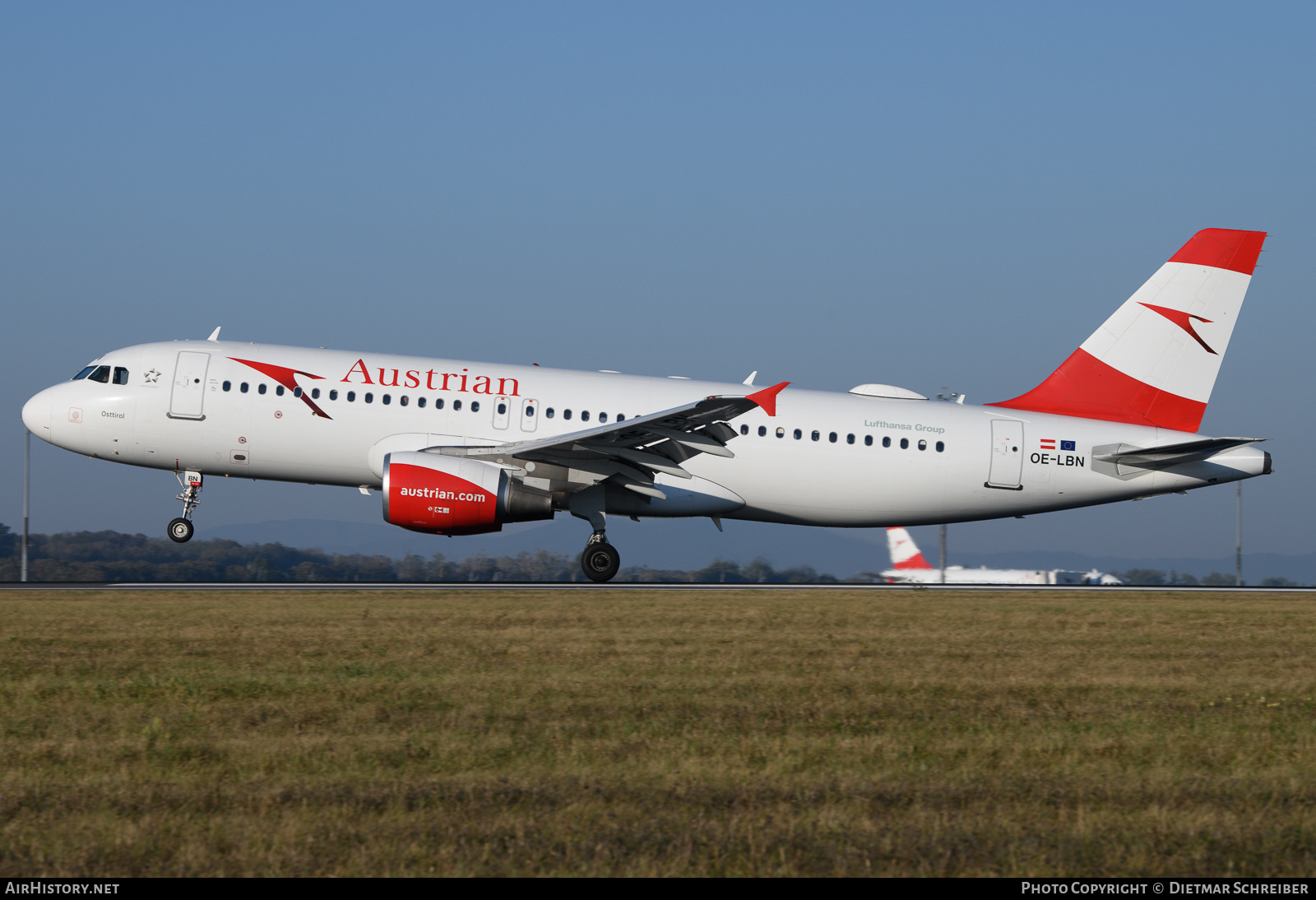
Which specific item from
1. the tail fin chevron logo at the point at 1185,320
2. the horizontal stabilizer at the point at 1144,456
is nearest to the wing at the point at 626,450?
the horizontal stabilizer at the point at 1144,456

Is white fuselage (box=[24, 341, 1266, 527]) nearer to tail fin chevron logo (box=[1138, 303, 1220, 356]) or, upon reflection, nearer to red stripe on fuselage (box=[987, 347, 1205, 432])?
red stripe on fuselage (box=[987, 347, 1205, 432])

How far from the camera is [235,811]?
17.9ft

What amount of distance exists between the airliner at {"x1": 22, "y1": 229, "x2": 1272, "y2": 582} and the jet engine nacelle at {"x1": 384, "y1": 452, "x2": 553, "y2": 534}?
0.04 metres

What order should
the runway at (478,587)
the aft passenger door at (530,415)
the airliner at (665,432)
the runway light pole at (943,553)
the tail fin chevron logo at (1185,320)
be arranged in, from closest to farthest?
the runway at (478,587)
the airliner at (665,432)
the aft passenger door at (530,415)
the tail fin chevron logo at (1185,320)
the runway light pole at (943,553)

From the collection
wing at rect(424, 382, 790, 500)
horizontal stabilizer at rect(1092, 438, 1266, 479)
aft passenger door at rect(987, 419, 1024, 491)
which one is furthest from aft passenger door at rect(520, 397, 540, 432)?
horizontal stabilizer at rect(1092, 438, 1266, 479)

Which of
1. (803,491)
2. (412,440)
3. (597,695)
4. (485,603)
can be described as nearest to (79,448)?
(412,440)

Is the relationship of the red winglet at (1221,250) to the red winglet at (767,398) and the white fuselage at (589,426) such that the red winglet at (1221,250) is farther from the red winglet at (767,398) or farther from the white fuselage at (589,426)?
the red winglet at (767,398)

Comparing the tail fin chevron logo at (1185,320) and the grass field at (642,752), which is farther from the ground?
the tail fin chevron logo at (1185,320)

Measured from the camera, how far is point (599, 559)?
23.7m

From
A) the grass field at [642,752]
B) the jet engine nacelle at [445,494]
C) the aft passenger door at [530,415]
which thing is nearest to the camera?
the grass field at [642,752]

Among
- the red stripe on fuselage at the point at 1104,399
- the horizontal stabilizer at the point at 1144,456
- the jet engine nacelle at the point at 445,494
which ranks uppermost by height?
the red stripe on fuselage at the point at 1104,399

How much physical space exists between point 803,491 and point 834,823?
19.1 metres

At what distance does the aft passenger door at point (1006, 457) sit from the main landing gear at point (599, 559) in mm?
8232

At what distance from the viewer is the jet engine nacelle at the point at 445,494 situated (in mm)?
21141
